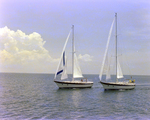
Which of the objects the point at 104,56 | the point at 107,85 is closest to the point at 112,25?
the point at 104,56

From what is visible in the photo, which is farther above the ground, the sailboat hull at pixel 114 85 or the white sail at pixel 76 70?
the white sail at pixel 76 70

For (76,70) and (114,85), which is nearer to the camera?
(114,85)

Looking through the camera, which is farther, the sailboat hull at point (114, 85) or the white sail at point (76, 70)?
the white sail at point (76, 70)

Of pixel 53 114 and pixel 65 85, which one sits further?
pixel 65 85

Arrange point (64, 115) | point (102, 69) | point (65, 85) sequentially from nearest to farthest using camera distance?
point (64, 115)
point (102, 69)
point (65, 85)

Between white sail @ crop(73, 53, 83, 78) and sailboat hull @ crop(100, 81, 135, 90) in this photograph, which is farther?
white sail @ crop(73, 53, 83, 78)

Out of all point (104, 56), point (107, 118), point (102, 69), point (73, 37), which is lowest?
point (107, 118)

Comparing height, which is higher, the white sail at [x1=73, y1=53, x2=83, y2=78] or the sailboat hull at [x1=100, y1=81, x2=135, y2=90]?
the white sail at [x1=73, y1=53, x2=83, y2=78]

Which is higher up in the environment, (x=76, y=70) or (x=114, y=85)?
(x=76, y=70)

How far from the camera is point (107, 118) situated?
20688 mm

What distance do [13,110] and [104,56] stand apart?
89.0 ft

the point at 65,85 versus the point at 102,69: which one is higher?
the point at 102,69

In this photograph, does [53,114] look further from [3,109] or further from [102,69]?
[102,69]

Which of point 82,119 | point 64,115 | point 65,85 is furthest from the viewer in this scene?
point 65,85
